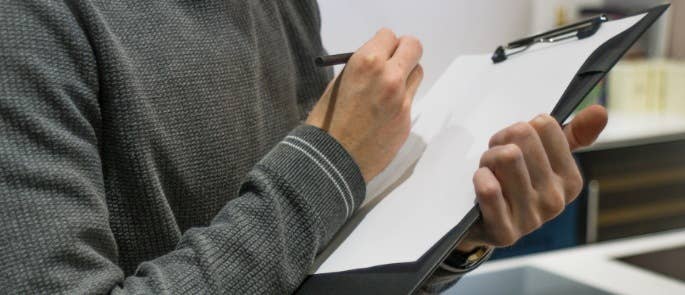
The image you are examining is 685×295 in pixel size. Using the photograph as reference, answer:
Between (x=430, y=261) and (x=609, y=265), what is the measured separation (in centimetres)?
144

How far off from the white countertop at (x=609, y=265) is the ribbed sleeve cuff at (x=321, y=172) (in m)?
1.22

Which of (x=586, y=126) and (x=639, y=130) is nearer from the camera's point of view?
(x=586, y=126)

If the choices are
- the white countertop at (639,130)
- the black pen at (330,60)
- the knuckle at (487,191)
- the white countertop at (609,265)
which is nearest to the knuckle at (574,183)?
the knuckle at (487,191)

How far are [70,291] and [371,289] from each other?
0.67 ft

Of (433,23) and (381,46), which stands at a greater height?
(381,46)

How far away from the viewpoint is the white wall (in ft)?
5.76

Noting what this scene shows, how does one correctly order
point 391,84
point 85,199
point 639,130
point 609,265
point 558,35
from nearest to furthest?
point 85,199, point 391,84, point 558,35, point 609,265, point 639,130

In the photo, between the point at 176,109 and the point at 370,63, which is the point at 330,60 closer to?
the point at 370,63

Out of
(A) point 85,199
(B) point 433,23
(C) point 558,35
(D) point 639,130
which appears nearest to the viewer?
(A) point 85,199

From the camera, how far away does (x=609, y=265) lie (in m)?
1.82

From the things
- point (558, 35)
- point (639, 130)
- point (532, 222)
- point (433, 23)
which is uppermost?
point (558, 35)

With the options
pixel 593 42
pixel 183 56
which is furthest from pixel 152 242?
pixel 593 42

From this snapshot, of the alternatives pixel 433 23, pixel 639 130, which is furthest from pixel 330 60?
pixel 639 130

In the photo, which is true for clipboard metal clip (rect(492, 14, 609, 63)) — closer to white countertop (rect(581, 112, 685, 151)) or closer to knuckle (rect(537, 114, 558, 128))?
knuckle (rect(537, 114, 558, 128))
